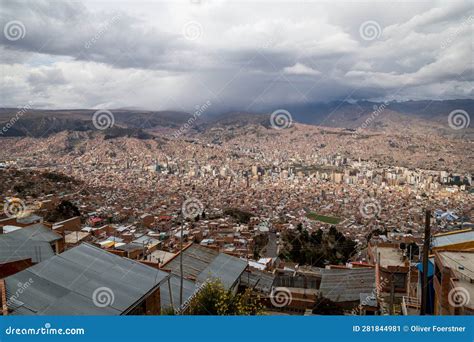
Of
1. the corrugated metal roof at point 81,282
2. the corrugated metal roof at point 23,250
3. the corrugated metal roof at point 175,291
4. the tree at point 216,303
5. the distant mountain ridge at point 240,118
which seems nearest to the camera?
the corrugated metal roof at point 81,282

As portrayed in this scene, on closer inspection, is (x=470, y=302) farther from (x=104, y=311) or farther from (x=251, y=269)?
(x=251, y=269)

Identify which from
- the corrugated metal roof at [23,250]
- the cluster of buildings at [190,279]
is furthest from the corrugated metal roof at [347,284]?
the corrugated metal roof at [23,250]

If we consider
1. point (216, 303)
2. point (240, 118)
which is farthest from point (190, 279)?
point (240, 118)

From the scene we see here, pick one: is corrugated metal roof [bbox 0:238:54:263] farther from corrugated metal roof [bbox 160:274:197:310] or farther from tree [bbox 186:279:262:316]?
tree [bbox 186:279:262:316]

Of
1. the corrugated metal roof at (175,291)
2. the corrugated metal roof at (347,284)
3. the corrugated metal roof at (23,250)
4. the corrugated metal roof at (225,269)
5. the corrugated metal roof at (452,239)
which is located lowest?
the corrugated metal roof at (347,284)

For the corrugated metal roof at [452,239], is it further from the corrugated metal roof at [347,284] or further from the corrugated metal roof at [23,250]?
the corrugated metal roof at [23,250]

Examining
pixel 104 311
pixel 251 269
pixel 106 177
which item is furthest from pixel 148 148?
pixel 104 311

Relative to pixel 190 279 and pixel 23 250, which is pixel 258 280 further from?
pixel 23 250
